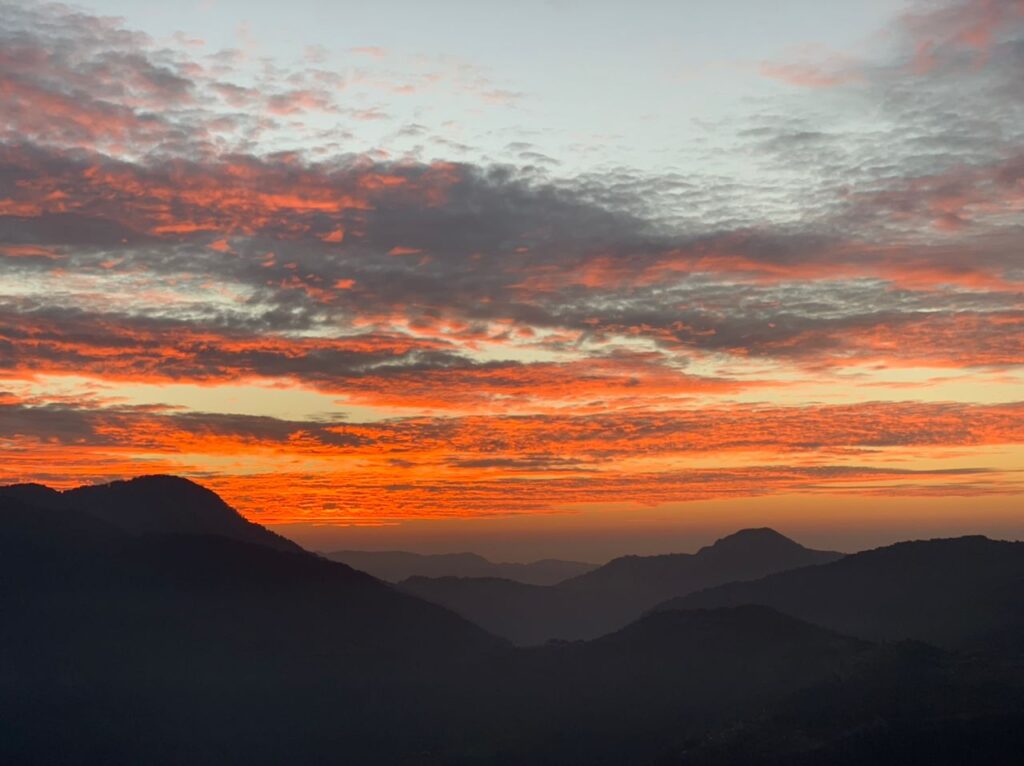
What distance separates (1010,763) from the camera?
197 metres
